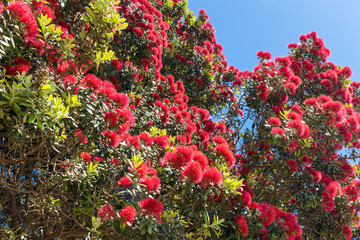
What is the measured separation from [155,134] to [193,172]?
1.54 meters

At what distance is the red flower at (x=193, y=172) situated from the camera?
245 centimetres

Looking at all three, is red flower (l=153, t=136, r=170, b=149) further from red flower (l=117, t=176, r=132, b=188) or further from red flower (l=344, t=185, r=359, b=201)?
red flower (l=344, t=185, r=359, b=201)

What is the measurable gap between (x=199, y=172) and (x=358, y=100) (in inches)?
236

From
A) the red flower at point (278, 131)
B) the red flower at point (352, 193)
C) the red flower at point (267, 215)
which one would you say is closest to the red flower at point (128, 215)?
the red flower at point (267, 215)

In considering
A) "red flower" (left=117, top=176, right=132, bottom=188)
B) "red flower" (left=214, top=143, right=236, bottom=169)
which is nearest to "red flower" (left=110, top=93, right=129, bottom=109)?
"red flower" (left=117, top=176, right=132, bottom=188)

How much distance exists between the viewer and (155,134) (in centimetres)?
389

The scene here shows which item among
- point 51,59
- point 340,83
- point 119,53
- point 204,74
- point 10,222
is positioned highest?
point 340,83

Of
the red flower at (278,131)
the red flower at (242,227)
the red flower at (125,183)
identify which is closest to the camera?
the red flower at (125,183)

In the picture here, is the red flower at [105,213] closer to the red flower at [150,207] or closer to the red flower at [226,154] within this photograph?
the red flower at [150,207]

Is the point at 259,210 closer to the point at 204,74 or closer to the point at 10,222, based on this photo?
the point at 10,222

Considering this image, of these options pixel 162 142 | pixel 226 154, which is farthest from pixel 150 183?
pixel 226 154

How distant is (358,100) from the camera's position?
6641 millimetres

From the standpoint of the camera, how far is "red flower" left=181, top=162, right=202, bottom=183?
96.4 inches

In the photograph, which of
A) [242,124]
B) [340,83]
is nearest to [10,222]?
[242,124]
